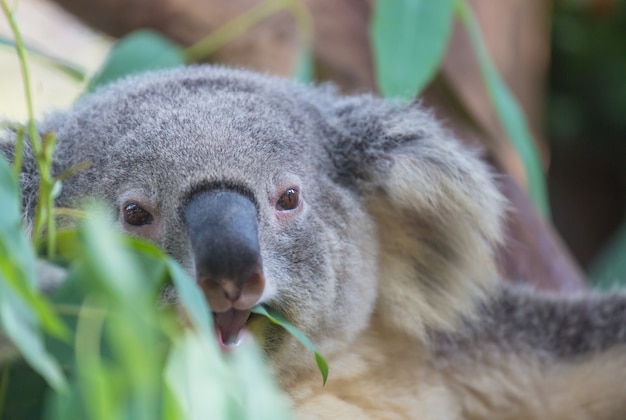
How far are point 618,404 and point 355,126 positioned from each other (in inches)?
44.1

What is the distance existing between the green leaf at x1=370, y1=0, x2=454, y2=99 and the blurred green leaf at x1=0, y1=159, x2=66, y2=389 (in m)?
Result: 1.46

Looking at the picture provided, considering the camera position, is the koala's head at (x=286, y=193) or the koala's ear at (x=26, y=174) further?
the koala's ear at (x=26, y=174)

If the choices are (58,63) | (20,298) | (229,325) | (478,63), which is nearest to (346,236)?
(229,325)

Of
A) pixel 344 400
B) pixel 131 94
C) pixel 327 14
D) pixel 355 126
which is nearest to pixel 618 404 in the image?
pixel 344 400

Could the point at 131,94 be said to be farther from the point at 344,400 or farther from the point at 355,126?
the point at 344,400

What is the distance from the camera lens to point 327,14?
377 centimetres

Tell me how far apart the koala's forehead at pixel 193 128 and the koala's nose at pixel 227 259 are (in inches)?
7.8

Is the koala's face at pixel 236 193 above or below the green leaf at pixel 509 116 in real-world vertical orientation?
below

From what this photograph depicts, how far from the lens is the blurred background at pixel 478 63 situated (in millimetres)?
3473

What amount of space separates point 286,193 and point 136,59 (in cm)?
120

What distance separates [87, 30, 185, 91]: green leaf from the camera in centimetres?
284

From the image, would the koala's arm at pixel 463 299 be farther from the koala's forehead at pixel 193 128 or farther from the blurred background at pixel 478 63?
the blurred background at pixel 478 63

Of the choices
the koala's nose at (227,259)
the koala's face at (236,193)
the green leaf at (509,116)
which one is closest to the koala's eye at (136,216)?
the koala's face at (236,193)

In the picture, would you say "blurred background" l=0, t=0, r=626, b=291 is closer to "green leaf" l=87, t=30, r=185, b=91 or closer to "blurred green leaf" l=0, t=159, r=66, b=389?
"green leaf" l=87, t=30, r=185, b=91
